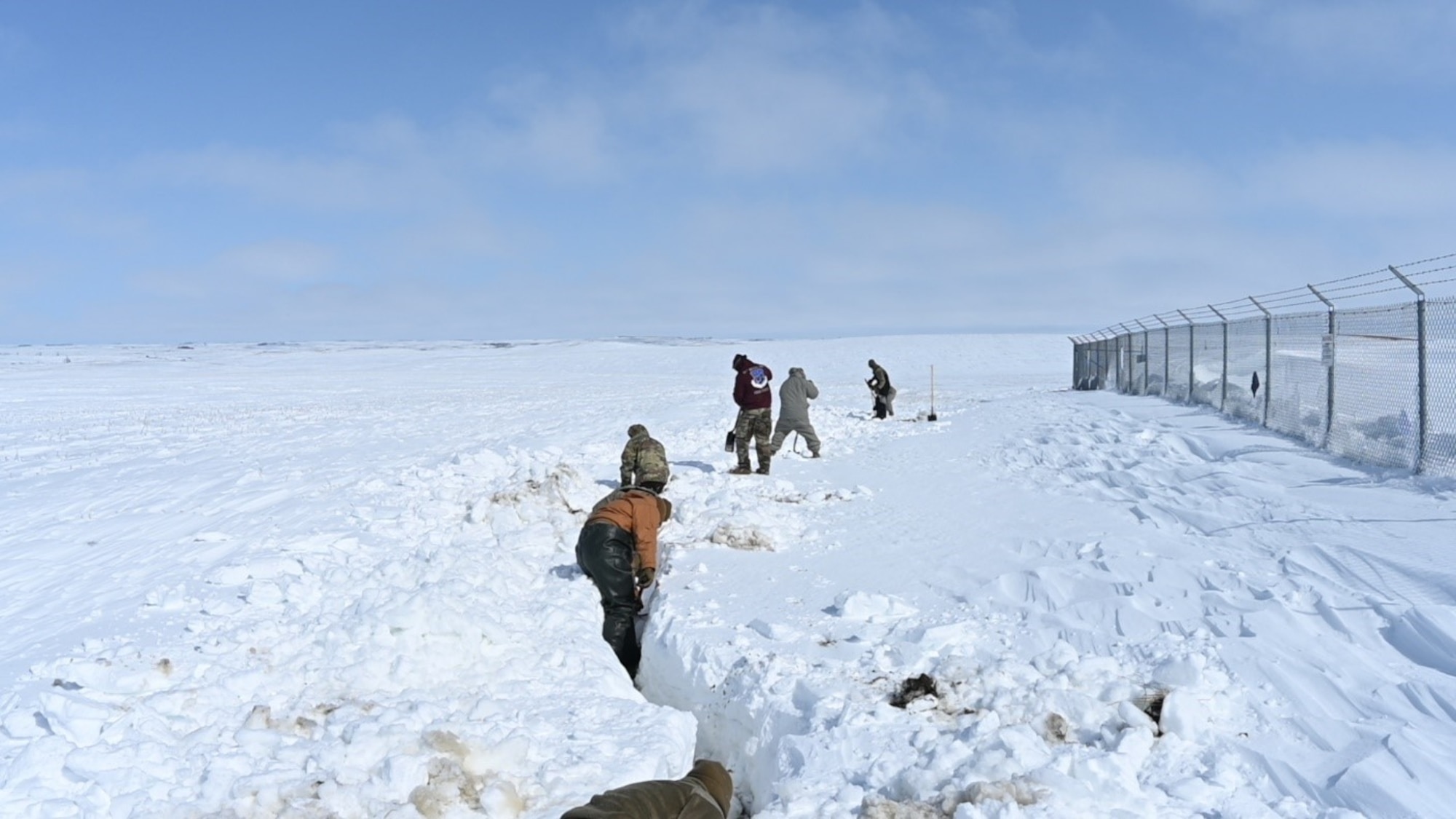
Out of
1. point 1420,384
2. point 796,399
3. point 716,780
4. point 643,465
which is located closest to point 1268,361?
point 1420,384

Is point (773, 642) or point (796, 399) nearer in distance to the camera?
point (773, 642)

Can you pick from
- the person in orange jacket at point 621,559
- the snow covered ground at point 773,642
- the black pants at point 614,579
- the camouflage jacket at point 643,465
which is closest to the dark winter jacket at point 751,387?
the snow covered ground at point 773,642

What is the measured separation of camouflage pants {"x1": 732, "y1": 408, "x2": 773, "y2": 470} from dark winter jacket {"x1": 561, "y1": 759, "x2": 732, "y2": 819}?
6.97m

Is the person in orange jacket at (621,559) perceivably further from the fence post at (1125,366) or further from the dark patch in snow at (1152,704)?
the fence post at (1125,366)

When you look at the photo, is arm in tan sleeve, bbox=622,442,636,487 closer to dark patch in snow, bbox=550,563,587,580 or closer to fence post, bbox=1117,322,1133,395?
dark patch in snow, bbox=550,563,587,580

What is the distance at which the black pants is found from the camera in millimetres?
6801

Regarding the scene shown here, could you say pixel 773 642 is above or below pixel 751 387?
below

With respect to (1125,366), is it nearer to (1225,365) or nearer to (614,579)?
(1225,365)

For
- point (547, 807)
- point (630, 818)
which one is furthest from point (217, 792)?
point (630, 818)

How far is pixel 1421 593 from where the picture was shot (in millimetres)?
5133

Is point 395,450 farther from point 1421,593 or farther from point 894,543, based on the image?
point 1421,593

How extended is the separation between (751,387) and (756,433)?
0.57m

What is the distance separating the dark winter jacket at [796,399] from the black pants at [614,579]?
17.7 ft

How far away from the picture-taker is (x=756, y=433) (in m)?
11.4
